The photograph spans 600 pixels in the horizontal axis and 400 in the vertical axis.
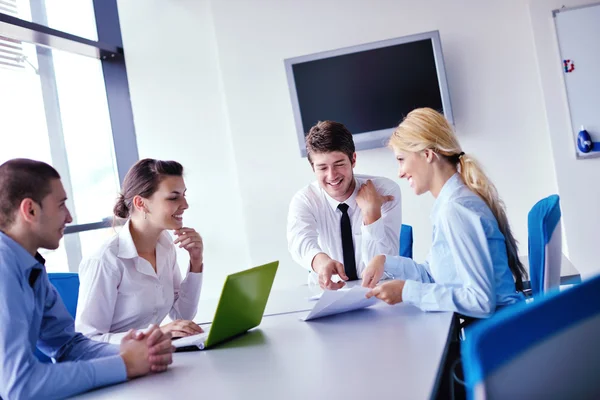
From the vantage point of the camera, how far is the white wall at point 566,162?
175 inches

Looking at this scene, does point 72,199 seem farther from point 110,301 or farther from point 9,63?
point 110,301

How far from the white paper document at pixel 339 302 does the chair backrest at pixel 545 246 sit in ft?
2.05

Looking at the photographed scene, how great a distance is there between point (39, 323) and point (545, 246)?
5.25ft

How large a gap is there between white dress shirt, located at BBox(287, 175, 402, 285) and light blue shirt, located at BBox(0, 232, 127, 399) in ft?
4.78

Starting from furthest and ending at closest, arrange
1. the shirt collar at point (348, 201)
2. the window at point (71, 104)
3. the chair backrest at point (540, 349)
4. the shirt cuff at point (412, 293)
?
the window at point (71, 104), the shirt collar at point (348, 201), the shirt cuff at point (412, 293), the chair backrest at point (540, 349)

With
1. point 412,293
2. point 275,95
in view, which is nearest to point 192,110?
point 275,95

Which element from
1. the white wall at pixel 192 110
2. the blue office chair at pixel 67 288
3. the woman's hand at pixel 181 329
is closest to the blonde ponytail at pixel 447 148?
the woman's hand at pixel 181 329

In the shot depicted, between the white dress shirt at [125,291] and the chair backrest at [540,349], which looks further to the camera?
the white dress shirt at [125,291]

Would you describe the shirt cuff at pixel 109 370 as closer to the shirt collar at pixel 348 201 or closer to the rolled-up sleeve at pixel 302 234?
the rolled-up sleeve at pixel 302 234

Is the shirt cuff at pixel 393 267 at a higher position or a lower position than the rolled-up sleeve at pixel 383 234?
lower

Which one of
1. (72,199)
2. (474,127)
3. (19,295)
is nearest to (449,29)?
(474,127)

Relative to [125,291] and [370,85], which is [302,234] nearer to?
[125,291]

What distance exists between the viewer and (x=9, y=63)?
176 inches

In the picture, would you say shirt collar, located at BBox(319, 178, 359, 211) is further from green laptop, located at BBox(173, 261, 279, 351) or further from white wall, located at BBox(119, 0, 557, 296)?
white wall, located at BBox(119, 0, 557, 296)
